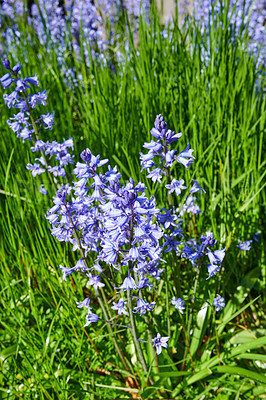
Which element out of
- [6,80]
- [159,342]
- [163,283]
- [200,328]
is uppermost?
[6,80]

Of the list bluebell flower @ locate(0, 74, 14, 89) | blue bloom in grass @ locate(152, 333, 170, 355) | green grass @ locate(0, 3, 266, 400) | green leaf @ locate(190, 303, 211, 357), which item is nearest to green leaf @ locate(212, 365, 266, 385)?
green grass @ locate(0, 3, 266, 400)

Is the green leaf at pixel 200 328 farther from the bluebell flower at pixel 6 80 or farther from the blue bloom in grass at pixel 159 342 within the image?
the bluebell flower at pixel 6 80

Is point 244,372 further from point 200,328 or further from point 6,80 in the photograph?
point 6,80

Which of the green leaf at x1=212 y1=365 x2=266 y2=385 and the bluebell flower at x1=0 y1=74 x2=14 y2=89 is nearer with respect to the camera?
the green leaf at x1=212 y1=365 x2=266 y2=385

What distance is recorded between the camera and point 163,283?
217 cm

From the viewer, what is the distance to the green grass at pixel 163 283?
1.96 meters

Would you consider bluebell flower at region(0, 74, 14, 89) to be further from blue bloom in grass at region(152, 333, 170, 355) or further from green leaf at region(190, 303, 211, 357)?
green leaf at region(190, 303, 211, 357)

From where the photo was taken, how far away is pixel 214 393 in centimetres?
204

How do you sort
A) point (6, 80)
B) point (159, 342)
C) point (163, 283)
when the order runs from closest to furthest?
1. point (159, 342)
2. point (6, 80)
3. point (163, 283)

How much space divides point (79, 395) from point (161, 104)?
2009 mm

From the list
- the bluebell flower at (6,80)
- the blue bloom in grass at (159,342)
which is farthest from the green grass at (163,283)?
the bluebell flower at (6,80)

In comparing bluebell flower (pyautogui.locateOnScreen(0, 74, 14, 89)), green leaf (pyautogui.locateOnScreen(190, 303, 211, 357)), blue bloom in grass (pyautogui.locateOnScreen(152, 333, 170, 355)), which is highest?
bluebell flower (pyautogui.locateOnScreen(0, 74, 14, 89))

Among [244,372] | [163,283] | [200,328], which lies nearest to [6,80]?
[163,283]

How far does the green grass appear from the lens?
6.41 feet
